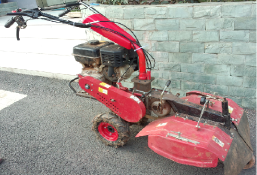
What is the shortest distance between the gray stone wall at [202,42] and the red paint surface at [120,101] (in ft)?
4.95

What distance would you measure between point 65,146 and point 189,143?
1.90 metres

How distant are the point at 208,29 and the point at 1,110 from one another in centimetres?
416

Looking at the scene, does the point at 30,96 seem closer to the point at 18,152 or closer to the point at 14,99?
the point at 14,99

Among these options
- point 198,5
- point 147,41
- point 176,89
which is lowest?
point 176,89

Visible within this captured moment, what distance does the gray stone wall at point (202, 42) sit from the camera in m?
3.36

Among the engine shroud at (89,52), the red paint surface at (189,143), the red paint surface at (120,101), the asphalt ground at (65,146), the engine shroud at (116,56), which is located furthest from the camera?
the engine shroud at (89,52)

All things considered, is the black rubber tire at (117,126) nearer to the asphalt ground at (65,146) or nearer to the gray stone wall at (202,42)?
the asphalt ground at (65,146)

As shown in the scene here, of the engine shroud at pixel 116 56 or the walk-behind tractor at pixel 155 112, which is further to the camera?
the engine shroud at pixel 116 56

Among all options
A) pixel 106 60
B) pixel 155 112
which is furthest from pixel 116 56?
pixel 155 112

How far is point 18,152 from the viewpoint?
3.22m

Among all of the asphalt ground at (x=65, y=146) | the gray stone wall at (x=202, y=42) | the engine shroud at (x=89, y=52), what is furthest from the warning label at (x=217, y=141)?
the engine shroud at (x=89, y=52)

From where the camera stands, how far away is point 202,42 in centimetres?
362

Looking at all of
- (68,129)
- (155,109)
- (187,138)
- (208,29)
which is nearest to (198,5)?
(208,29)

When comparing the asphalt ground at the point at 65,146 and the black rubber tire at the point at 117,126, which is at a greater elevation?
the black rubber tire at the point at 117,126
